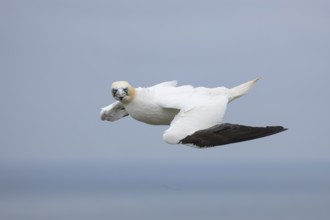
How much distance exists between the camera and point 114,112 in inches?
1216

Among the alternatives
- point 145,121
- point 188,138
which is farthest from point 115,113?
point 188,138

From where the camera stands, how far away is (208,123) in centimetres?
2747

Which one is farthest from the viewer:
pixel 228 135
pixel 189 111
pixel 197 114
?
pixel 189 111

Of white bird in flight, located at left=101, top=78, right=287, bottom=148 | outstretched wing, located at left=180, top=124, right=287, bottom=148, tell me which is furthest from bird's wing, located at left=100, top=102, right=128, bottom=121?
outstretched wing, located at left=180, top=124, right=287, bottom=148

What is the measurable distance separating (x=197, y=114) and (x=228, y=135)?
4.18 ft

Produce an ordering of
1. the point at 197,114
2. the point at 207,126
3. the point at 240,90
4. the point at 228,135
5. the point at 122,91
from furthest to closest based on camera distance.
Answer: the point at 240,90 → the point at 122,91 → the point at 197,114 → the point at 207,126 → the point at 228,135

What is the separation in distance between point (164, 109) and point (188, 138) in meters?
1.70

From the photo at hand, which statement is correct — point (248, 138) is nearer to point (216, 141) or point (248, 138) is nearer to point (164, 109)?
point (216, 141)

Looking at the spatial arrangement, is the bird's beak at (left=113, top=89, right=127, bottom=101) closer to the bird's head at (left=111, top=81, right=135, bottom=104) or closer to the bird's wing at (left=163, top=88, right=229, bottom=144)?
the bird's head at (left=111, top=81, right=135, bottom=104)

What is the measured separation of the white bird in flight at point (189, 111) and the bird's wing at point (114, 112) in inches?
35.7

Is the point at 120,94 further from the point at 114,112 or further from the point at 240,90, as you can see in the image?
the point at 240,90

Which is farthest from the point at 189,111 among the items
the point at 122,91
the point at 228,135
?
the point at 122,91

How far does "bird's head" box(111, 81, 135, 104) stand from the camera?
1120 inches

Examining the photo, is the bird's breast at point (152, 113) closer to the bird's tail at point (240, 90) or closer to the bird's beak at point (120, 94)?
the bird's beak at point (120, 94)
